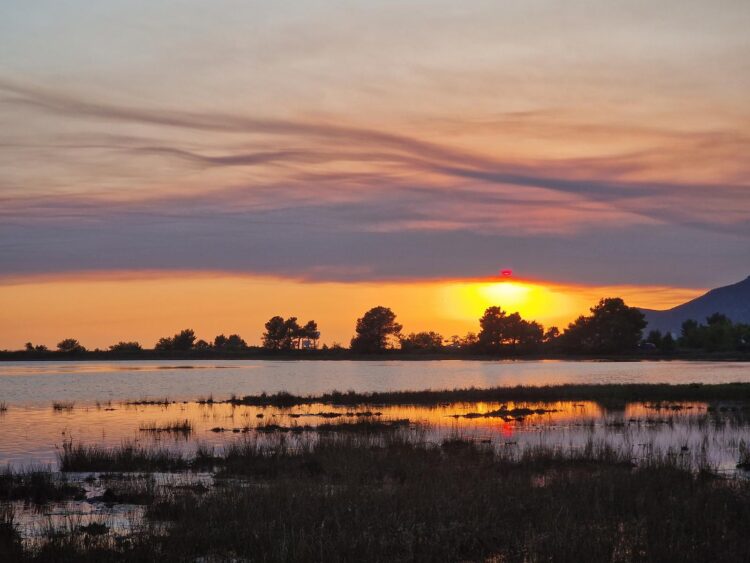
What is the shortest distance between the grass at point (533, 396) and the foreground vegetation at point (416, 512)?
34908 mm

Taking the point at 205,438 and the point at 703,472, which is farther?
the point at 205,438

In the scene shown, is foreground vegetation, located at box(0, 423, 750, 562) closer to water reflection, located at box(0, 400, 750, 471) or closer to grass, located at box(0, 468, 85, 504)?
grass, located at box(0, 468, 85, 504)

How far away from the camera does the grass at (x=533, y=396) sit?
62.8 m

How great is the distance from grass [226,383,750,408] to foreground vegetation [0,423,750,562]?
1374 inches

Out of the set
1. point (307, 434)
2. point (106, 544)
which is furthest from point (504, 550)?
point (307, 434)

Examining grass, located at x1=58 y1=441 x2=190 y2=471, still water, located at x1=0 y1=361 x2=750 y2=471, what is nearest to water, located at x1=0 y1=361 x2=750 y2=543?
still water, located at x1=0 y1=361 x2=750 y2=471

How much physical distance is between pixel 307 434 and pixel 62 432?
537 inches

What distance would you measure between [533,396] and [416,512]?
4846cm

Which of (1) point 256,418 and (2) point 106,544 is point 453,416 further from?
(2) point 106,544

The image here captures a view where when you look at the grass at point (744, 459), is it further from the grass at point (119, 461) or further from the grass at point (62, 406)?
the grass at point (62, 406)

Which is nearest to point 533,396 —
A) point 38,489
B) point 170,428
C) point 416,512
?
point 170,428

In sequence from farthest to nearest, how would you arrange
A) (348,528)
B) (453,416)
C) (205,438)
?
(453,416), (205,438), (348,528)

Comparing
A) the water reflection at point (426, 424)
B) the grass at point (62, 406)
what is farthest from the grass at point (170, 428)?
the grass at point (62, 406)

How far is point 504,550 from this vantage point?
53.3 feet
